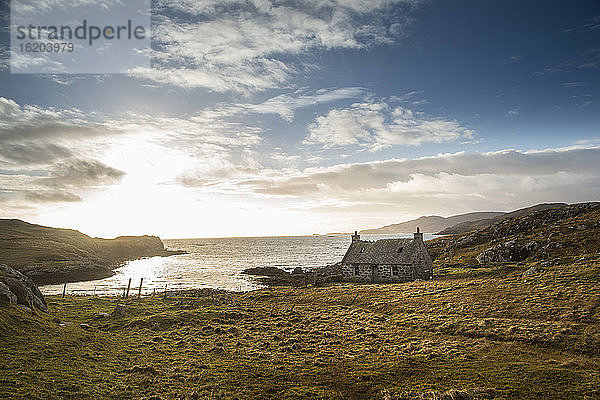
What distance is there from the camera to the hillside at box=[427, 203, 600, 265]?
53.1m

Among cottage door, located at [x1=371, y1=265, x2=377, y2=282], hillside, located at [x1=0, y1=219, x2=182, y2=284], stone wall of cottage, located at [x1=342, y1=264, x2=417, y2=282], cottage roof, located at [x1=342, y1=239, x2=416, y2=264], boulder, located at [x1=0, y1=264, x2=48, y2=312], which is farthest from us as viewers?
hillside, located at [x1=0, y1=219, x2=182, y2=284]

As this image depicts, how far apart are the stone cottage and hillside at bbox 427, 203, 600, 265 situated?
17053 millimetres

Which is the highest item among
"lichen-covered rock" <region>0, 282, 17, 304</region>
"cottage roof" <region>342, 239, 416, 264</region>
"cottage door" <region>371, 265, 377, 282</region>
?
"lichen-covered rock" <region>0, 282, 17, 304</region>

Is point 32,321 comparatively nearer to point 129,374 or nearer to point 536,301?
point 129,374

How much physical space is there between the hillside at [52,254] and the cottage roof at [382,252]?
66137mm

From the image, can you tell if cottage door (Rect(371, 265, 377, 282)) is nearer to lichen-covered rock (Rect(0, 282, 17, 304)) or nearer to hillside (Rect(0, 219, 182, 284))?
lichen-covered rock (Rect(0, 282, 17, 304))

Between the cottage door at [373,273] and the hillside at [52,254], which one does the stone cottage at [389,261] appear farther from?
the hillside at [52,254]

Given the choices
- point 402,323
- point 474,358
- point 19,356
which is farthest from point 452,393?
point 19,356

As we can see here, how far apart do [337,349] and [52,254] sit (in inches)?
4069

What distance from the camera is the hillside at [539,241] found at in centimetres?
5306

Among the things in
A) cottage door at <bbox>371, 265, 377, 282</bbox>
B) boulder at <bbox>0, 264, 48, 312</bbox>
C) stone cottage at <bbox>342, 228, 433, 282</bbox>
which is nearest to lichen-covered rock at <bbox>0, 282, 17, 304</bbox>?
boulder at <bbox>0, 264, 48, 312</bbox>

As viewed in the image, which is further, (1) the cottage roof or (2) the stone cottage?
(1) the cottage roof

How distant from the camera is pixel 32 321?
21.1 m

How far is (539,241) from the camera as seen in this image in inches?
2298
